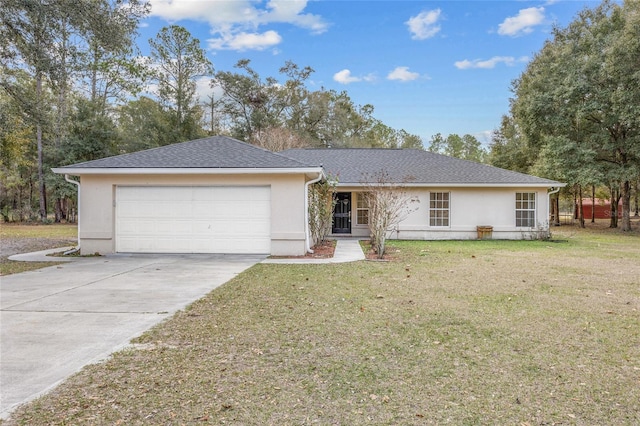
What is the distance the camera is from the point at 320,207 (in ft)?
44.8

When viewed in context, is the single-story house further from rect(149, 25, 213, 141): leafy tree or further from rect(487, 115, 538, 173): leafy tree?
rect(487, 115, 538, 173): leafy tree

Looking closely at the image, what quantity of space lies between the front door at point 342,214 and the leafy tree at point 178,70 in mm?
18897

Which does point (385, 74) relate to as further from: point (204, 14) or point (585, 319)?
point (585, 319)

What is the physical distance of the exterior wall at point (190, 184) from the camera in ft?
36.6

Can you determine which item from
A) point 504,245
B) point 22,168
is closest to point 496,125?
point 504,245

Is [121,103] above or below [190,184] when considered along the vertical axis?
above

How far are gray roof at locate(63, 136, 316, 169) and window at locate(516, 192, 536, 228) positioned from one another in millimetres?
10387

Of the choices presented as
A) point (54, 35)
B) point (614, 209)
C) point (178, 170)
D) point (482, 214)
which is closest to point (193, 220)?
point (178, 170)

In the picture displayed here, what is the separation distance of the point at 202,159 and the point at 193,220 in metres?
1.84

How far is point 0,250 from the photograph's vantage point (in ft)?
41.9

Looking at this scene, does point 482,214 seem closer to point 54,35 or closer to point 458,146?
point 54,35

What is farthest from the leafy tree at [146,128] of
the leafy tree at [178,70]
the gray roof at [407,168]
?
the gray roof at [407,168]

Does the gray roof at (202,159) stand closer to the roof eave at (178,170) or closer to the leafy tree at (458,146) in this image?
the roof eave at (178,170)

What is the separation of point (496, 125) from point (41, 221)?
35719 millimetres
